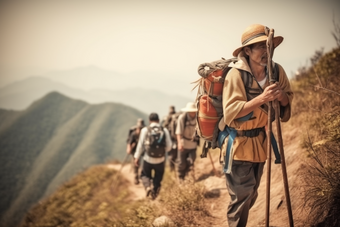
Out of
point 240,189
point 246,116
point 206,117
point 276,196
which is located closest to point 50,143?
point 276,196

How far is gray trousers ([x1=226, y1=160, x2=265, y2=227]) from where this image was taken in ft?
8.26

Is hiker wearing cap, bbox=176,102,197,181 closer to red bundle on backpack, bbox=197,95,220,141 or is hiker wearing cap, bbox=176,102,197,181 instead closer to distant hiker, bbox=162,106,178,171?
distant hiker, bbox=162,106,178,171

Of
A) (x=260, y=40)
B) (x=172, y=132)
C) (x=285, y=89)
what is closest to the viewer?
(x=260, y=40)

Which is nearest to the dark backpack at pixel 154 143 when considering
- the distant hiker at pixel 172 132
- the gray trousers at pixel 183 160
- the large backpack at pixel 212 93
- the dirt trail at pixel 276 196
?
the gray trousers at pixel 183 160

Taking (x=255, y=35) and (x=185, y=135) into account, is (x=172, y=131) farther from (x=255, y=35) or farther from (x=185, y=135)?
(x=255, y=35)

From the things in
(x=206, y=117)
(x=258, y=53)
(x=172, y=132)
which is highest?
(x=258, y=53)

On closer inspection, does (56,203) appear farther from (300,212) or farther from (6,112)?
(6,112)

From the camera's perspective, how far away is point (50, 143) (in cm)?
15125

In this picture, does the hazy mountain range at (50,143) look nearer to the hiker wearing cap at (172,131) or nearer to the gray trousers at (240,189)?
the hiker wearing cap at (172,131)

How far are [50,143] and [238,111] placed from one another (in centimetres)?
17087

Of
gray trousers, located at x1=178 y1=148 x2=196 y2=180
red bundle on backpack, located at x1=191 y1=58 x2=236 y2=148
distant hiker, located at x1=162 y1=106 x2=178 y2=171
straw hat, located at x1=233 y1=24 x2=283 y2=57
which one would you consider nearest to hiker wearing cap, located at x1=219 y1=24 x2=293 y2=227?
straw hat, located at x1=233 y1=24 x2=283 y2=57

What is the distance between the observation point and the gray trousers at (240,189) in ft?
8.26

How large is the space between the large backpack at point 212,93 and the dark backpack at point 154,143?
3337mm

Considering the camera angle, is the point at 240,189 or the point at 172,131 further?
the point at 172,131
